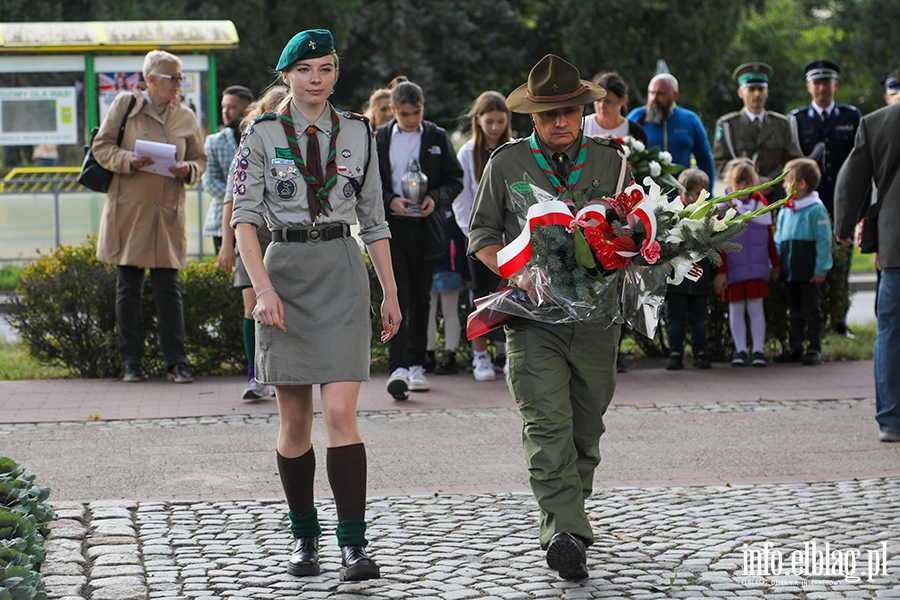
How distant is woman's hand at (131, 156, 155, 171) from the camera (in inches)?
322

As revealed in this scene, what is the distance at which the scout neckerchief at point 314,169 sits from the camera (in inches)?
163

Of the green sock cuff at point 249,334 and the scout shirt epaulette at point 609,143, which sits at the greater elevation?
the scout shirt epaulette at point 609,143

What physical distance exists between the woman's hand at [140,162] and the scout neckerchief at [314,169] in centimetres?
431

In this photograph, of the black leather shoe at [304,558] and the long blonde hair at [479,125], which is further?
the long blonde hair at [479,125]

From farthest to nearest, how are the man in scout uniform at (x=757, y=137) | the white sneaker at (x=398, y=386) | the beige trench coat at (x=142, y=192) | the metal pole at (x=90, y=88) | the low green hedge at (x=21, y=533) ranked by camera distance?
the metal pole at (x=90, y=88) < the man in scout uniform at (x=757, y=137) < the beige trench coat at (x=142, y=192) < the white sneaker at (x=398, y=386) < the low green hedge at (x=21, y=533)

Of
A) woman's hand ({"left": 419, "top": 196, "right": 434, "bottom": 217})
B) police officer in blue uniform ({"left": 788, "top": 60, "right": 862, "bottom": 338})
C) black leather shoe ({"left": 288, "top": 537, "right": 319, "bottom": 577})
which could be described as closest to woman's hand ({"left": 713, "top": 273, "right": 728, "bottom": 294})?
police officer in blue uniform ({"left": 788, "top": 60, "right": 862, "bottom": 338})

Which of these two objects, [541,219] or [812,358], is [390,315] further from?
[812,358]

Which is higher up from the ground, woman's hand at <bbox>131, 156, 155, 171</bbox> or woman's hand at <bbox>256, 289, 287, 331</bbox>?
woman's hand at <bbox>131, 156, 155, 171</bbox>

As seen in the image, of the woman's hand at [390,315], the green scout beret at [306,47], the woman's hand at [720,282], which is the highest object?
the green scout beret at [306,47]

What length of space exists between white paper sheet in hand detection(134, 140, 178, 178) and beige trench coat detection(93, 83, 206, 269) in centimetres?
12

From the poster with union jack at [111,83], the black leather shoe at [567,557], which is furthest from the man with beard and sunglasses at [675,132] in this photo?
the poster with union jack at [111,83]

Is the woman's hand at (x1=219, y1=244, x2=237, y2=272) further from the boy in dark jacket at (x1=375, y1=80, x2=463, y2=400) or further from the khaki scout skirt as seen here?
the khaki scout skirt

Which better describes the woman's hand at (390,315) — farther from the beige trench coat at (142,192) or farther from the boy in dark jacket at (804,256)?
the boy in dark jacket at (804,256)

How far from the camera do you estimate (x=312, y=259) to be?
415 cm
